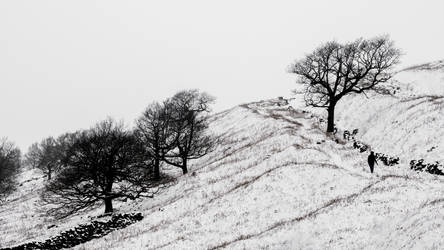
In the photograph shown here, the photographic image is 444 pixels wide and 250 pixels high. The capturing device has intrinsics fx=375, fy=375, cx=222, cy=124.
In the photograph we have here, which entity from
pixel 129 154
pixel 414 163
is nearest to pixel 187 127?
pixel 129 154

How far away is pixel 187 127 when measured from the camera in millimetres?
54375

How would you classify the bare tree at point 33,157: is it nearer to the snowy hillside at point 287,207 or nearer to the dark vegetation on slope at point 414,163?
the snowy hillside at point 287,207

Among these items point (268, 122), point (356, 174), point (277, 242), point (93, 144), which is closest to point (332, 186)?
point (356, 174)

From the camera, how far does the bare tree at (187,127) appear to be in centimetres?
5172

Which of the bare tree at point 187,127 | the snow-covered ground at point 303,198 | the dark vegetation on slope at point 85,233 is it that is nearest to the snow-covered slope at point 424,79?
the snow-covered ground at point 303,198

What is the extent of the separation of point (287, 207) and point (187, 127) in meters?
30.4

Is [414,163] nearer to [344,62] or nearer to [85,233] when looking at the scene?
[344,62]

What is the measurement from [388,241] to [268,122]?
44.0 meters

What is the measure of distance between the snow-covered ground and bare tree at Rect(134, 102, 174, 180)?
20.0ft

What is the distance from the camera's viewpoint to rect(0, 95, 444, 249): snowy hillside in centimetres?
1809

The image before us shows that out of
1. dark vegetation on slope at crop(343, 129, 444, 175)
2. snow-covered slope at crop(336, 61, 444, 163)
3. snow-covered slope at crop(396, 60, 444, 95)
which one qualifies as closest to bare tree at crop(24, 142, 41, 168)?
snow-covered slope at crop(336, 61, 444, 163)

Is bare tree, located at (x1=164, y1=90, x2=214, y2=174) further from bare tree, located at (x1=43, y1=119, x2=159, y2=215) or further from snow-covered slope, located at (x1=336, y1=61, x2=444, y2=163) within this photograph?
snow-covered slope, located at (x1=336, y1=61, x2=444, y2=163)

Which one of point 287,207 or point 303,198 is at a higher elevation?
point 303,198

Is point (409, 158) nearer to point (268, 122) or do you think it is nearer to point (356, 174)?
point (356, 174)
